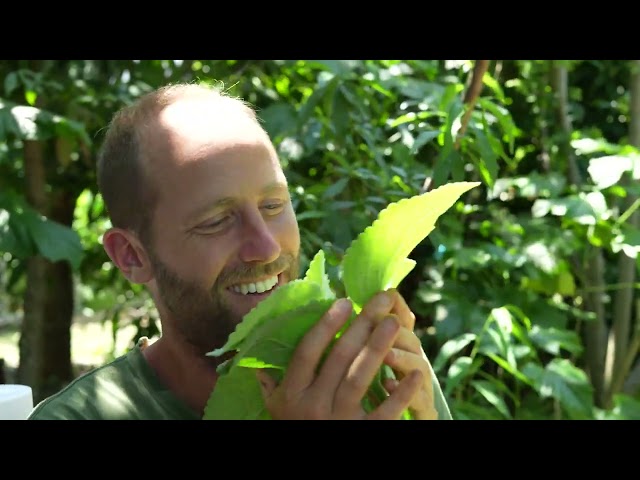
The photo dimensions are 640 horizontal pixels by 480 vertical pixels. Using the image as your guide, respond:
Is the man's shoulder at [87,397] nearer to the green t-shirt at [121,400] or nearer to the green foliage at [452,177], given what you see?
the green t-shirt at [121,400]

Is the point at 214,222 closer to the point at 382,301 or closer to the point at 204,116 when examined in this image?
the point at 204,116

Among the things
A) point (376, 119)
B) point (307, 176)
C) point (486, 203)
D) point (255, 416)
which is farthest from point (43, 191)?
point (255, 416)

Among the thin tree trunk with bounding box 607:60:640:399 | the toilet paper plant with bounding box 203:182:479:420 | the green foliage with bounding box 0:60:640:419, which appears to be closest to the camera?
the toilet paper plant with bounding box 203:182:479:420

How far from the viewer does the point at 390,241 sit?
0.67 metres

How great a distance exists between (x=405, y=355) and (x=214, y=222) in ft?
0.92

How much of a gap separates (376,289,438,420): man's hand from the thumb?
95 millimetres

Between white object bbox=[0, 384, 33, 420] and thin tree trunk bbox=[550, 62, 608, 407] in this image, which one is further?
thin tree trunk bbox=[550, 62, 608, 407]

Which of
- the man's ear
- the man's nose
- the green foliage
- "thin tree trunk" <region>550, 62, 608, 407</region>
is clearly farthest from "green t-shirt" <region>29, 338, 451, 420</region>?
"thin tree trunk" <region>550, 62, 608, 407</region>

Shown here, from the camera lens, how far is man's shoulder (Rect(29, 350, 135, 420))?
A: 0.93 meters

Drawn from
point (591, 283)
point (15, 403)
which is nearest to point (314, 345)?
point (15, 403)

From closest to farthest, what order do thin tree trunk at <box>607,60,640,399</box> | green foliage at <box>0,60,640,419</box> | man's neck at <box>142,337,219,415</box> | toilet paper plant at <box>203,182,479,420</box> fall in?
1. toilet paper plant at <box>203,182,479,420</box>
2. man's neck at <box>142,337,219,415</box>
3. green foliage at <box>0,60,640,419</box>
4. thin tree trunk at <box>607,60,640,399</box>

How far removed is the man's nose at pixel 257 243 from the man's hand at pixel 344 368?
0.22m

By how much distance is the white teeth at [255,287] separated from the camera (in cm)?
89

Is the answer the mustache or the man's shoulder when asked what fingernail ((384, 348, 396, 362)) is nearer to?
the mustache
